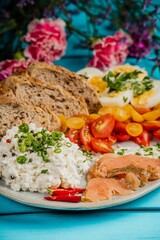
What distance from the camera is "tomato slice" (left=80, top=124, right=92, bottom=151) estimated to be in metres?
5.05

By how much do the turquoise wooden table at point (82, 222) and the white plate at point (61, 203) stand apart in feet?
0.28

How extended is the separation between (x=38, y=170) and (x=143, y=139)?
114 cm

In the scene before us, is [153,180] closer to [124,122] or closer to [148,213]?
[148,213]

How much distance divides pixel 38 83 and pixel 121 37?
1.66m

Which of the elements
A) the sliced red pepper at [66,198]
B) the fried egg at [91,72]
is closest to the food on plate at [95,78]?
the fried egg at [91,72]

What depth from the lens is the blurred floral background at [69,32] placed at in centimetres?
637

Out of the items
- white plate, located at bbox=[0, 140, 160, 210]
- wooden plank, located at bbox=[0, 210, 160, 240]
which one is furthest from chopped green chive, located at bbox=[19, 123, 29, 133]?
wooden plank, located at bbox=[0, 210, 160, 240]

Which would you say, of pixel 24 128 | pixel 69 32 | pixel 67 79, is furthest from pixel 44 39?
pixel 24 128

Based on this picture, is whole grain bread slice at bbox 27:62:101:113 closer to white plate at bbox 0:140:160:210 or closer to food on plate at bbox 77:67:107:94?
food on plate at bbox 77:67:107:94

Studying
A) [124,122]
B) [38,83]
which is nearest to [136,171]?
[124,122]

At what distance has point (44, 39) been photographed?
6.36 metres

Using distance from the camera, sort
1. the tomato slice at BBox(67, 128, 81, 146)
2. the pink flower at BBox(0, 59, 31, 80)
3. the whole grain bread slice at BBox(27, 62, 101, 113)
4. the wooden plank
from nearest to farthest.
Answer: the wooden plank → the tomato slice at BBox(67, 128, 81, 146) → the whole grain bread slice at BBox(27, 62, 101, 113) → the pink flower at BBox(0, 59, 31, 80)

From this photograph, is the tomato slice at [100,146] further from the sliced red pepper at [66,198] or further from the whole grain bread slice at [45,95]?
the sliced red pepper at [66,198]

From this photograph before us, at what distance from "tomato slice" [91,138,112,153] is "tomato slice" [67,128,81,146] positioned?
13cm
